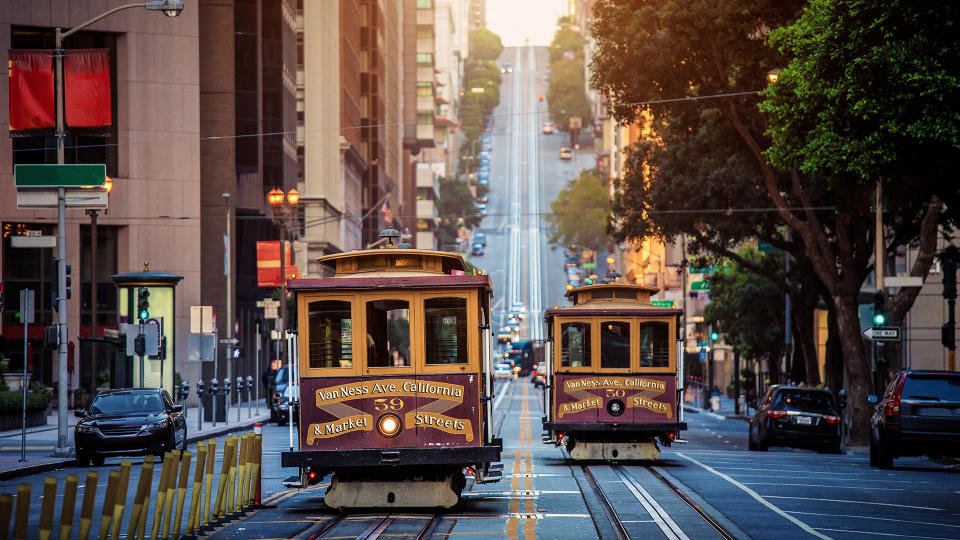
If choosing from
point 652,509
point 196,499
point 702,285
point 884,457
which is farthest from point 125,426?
point 702,285

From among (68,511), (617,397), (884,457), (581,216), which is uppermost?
(581,216)

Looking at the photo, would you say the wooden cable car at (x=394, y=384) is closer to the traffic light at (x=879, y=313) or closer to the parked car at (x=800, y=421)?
the parked car at (x=800, y=421)

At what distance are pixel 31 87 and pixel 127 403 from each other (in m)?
7.90

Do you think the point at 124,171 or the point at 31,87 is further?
the point at 124,171

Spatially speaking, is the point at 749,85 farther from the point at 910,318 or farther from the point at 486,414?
the point at 486,414

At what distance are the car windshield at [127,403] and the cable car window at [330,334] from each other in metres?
12.6

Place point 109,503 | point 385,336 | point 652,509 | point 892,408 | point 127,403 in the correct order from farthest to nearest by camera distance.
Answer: point 127,403, point 892,408, point 652,509, point 385,336, point 109,503

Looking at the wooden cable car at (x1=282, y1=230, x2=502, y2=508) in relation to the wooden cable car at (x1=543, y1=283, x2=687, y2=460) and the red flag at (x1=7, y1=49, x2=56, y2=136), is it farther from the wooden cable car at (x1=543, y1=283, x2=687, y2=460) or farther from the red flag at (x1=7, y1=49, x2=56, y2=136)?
the red flag at (x1=7, y1=49, x2=56, y2=136)

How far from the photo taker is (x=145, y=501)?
12.9 metres

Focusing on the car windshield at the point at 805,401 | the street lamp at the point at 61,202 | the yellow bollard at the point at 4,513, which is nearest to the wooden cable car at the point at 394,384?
the yellow bollard at the point at 4,513

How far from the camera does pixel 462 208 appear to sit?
182625 millimetres

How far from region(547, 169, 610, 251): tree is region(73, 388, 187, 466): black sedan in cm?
12886

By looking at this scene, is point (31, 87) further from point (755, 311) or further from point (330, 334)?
point (755, 311)

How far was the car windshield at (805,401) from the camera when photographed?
33719 mm
